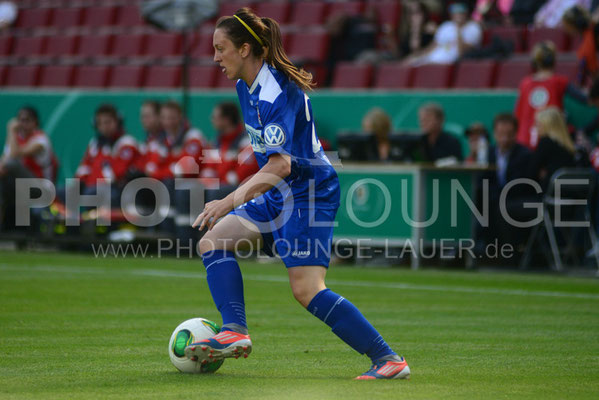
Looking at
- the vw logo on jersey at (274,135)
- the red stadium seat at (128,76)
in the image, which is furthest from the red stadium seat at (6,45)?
the vw logo on jersey at (274,135)

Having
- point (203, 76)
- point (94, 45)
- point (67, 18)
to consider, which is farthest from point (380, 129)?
point (67, 18)

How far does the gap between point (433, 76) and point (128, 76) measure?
6.38 m

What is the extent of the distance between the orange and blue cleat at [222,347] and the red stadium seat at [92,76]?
15.1 meters

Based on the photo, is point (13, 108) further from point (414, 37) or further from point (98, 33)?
point (414, 37)

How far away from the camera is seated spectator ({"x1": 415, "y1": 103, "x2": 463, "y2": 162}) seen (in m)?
13.7

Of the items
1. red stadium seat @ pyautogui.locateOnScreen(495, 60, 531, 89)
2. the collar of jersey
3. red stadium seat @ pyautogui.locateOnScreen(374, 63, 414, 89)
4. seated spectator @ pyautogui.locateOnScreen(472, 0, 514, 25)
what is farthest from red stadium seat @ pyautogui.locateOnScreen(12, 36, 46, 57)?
the collar of jersey

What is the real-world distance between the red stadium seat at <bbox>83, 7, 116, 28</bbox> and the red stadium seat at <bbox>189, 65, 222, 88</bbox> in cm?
484

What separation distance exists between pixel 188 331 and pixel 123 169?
983cm

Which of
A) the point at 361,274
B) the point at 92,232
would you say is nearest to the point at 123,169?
the point at 92,232

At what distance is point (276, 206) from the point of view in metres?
5.57

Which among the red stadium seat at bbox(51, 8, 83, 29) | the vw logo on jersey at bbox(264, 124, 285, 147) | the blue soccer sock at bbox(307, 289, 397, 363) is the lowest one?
the blue soccer sock at bbox(307, 289, 397, 363)

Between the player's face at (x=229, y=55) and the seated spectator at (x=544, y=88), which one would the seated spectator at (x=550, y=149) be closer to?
the seated spectator at (x=544, y=88)

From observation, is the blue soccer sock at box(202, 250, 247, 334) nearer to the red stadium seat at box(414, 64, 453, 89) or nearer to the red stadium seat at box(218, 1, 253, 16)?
the red stadium seat at box(414, 64, 453, 89)

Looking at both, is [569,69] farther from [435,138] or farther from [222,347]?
[222,347]
